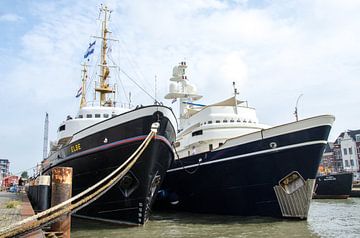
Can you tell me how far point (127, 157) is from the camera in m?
12.4

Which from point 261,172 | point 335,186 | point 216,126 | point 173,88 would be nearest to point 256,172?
point 261,172

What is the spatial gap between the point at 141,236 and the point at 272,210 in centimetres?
663

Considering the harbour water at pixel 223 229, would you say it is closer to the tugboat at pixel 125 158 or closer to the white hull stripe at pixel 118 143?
the tugboat at pixel 125 158

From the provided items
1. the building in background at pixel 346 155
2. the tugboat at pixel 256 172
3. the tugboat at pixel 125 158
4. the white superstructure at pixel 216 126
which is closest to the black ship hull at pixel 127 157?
the tugboat at pixel 125 158

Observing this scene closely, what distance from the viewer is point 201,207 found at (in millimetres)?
18016

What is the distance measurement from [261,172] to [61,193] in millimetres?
9832

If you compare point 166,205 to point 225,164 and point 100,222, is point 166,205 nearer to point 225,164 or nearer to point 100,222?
point 225,164

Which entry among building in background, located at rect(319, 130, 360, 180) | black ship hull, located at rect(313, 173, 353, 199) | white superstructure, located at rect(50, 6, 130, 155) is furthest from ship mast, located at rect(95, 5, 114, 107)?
building in background, located at rect(319, 130, 360, 180)

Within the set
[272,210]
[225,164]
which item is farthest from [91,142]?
[272,210]

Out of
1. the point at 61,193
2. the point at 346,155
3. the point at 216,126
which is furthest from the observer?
the point at 346,155

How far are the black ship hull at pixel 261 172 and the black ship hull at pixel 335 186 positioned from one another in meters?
21.9

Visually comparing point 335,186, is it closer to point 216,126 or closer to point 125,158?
point 216,126

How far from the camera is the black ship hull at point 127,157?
1249 centimetres

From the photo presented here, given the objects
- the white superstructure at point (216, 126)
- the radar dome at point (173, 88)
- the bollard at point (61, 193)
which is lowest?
the bollard at point (61, 193)
